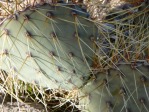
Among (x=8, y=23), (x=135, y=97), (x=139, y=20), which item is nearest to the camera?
(x=8, y=23)

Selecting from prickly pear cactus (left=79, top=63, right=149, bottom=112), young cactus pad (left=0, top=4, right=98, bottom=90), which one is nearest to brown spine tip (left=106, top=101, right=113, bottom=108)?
prickly pear cactus (left=79, top=63, right=149, bottom=112)

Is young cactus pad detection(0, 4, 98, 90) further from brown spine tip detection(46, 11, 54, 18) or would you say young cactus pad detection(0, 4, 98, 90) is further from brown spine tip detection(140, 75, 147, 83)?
brown spine tip detection(140, 75, 147, 83)

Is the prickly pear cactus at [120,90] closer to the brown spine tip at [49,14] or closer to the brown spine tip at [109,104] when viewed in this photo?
the brown spine tip at [109,104]

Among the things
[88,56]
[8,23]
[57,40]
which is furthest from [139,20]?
[8,23]

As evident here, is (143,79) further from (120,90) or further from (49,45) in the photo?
(49,45)

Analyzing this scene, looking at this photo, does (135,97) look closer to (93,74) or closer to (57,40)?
(93,74)
